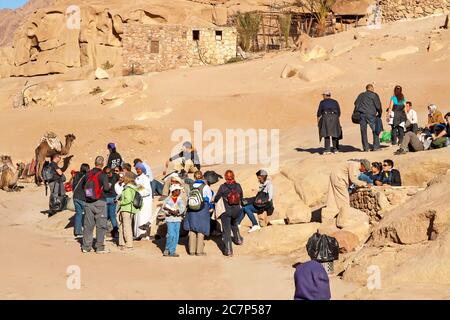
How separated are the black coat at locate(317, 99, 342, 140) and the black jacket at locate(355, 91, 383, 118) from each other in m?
0.49

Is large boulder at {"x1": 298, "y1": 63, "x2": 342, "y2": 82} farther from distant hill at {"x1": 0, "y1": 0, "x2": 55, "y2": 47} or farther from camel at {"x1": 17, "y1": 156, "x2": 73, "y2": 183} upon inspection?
distant hill at {"x1": 0, "y1": 0, "x2": 55, "y2": 47}

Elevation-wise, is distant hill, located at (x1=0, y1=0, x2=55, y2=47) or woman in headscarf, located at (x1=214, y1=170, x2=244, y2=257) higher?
distant hill, located at (x1=0, y1=0, x2=55, y2=47)

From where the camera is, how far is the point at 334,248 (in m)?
11.8

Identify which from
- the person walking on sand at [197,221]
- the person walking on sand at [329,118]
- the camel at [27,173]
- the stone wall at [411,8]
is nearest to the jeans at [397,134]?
the person walking on sand at [329,118]

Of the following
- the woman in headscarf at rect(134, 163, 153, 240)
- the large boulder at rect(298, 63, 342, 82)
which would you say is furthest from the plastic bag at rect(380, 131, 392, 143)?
the large boulder at rect(298, 63, 342, 82)

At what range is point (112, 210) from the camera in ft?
49.0

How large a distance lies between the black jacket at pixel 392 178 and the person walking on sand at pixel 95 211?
434 cm

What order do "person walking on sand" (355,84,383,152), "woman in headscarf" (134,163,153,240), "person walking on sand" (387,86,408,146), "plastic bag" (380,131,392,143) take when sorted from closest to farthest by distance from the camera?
"woman in headscarf" (134,163,153,240)
"person walking on sand" (355,84,383,152)
"person walking on sand" (387,86,408,146)
"plastic bag" (380,131,392,143)

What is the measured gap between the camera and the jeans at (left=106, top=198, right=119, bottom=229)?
48.5 feet

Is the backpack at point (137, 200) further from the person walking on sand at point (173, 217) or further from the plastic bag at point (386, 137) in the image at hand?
the plastic bag at point (386, 137)

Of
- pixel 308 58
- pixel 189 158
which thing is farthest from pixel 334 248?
pixel 308 58

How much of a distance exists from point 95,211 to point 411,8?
2512cm

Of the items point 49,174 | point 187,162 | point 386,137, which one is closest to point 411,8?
point 386,137

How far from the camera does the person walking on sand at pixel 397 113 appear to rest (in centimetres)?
1745
